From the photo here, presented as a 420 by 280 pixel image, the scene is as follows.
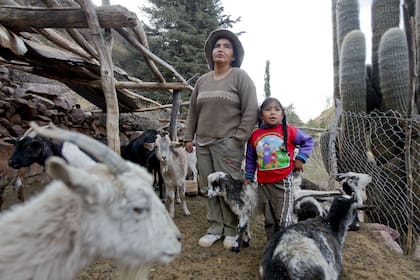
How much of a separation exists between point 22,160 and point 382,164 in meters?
5.63

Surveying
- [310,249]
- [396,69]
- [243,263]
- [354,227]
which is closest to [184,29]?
[396,69]

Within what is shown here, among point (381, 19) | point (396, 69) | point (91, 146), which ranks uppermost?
point (381, 19)

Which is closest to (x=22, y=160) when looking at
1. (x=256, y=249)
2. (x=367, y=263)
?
(x=256, y=249)

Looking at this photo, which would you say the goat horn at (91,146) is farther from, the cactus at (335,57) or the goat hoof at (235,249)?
the cactus at (335,57)

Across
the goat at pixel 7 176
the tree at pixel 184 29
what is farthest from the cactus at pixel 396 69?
the tree at pixel 184 29

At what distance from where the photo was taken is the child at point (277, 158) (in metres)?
2.81

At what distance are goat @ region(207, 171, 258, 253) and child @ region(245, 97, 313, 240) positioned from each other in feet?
0.99

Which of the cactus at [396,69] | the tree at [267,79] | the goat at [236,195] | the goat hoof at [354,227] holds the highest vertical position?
the tree at [267,79]

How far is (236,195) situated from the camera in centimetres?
321

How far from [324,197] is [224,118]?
2027 millimetres

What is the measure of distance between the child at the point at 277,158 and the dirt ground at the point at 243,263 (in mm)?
529

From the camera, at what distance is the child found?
2807mm

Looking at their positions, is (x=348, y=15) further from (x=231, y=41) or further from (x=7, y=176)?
(x=7, y=176)

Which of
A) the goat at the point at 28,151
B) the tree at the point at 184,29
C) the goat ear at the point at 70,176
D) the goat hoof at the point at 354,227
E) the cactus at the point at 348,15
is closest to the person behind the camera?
the goat ear at the point at 70,176
